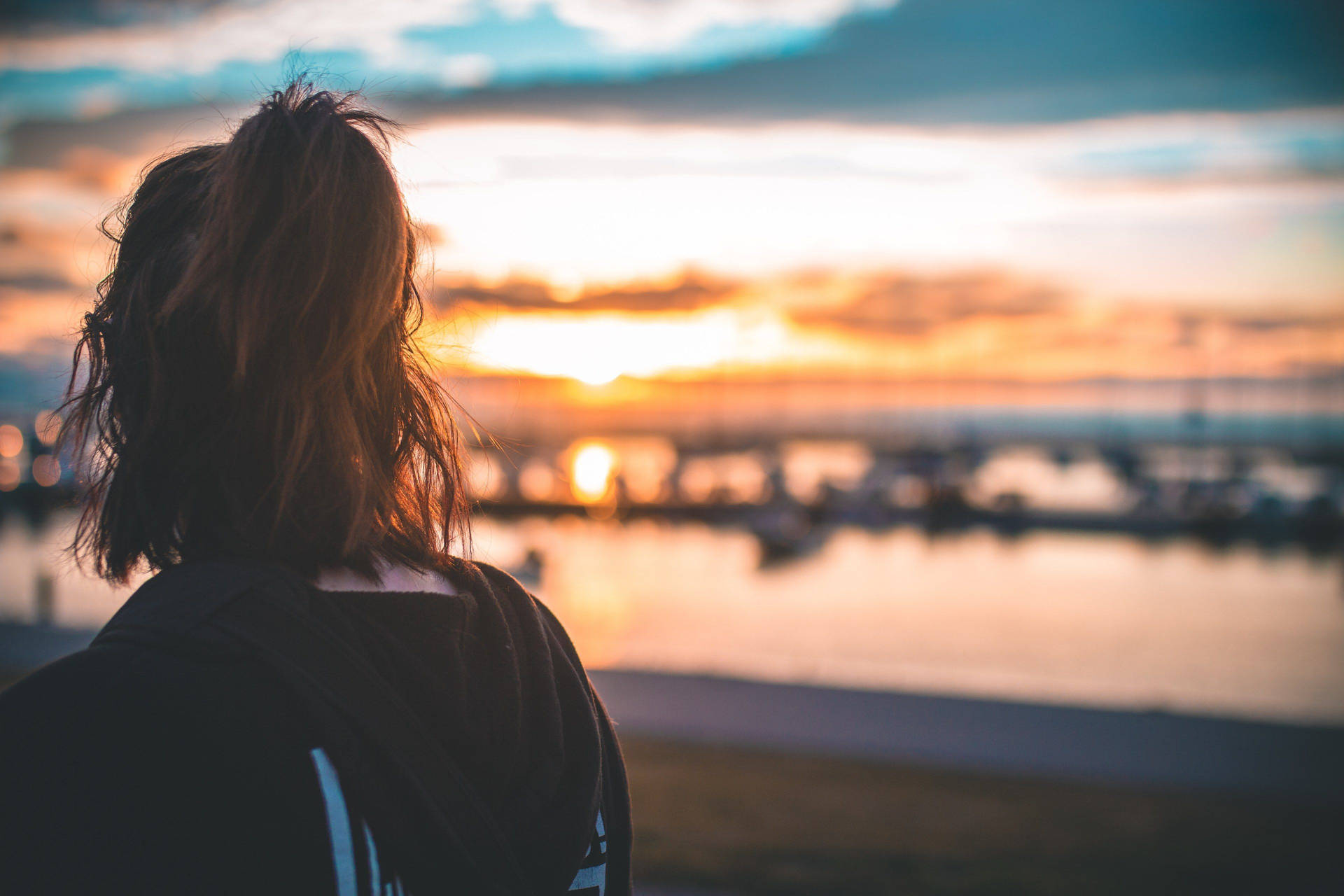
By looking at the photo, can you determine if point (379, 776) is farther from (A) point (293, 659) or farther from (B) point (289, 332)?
(B) point (289, 332)

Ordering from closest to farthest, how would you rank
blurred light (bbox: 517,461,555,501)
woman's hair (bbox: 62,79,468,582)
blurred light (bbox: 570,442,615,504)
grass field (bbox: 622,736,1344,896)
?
woman's hair (bbox: 62,79,468,582) < grass field (bbox: 622,736,1344,896) < blurred light (bbox: 570,442,615,504) < blurred light (bbox: 517,461,555,501)

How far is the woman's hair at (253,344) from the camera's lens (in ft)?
3.36

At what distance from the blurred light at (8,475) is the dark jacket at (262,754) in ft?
177

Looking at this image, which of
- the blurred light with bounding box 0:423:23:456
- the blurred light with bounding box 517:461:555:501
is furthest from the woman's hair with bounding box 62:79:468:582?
the blurred light with bounding box 0:423:23:456

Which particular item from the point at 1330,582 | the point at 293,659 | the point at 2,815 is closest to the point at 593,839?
the point at 293,659

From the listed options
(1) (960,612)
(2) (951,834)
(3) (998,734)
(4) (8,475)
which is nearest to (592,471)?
(4) (8,475)

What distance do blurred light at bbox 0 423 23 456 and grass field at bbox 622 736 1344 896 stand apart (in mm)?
67860

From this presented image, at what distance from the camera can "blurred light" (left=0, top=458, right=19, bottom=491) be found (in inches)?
1813

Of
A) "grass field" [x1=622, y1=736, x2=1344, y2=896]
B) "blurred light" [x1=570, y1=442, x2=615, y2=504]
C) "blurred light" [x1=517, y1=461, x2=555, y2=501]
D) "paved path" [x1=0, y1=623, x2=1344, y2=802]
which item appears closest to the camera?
"grass field" [x1=622, y1=736, x2=1344, y2=896]

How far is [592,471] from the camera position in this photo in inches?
3081

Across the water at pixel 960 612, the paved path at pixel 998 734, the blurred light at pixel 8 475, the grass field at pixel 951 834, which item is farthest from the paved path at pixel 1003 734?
the blurred light at pixel 8 475

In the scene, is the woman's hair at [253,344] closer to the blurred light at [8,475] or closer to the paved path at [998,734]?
the paved path at [998,734]

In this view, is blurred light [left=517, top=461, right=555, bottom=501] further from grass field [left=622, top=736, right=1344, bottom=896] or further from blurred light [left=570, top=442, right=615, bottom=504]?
grass field [left=622, top=736, right=1344, bottom=896]

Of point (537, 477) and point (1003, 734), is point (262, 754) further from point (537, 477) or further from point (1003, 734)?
point (537, 477)
